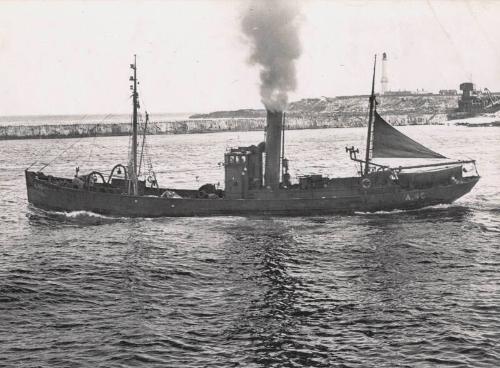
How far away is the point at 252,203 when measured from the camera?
34031mm

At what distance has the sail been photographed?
37.0m

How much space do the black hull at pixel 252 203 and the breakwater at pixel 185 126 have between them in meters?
78.3

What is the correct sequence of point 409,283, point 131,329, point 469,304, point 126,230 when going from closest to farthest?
point 131,329 < point 469,304 < point 409,283 < point 126,230

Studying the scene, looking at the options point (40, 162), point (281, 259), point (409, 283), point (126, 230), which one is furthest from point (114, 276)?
point (40, 162)

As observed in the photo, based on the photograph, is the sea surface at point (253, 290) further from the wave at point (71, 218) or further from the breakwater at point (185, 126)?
the breakwater at point (185, 126)

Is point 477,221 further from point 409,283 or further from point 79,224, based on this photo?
point 79,224

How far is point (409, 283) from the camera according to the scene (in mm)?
20781

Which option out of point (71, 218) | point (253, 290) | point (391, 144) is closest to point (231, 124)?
point (391, 144)

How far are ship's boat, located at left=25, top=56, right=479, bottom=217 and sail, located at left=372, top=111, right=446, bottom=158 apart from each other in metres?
0.03

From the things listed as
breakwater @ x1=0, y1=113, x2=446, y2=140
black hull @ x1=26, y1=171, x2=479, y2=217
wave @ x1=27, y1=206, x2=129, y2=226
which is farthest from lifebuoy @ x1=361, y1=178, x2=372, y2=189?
breakwater @ x1=0, y1=113, x2=446, y2=140

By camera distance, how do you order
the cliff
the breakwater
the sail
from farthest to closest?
1. the cliff
2. the breakwater
3. the sail

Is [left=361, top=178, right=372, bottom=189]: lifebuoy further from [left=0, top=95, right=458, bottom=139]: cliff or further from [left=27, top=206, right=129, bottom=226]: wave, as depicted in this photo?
[left=0, top=95, right=458, bottom=139]: cliff

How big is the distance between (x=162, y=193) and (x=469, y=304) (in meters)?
24.6

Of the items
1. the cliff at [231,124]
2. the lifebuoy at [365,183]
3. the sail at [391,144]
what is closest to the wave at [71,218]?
the lifebuoy at [365,183]
